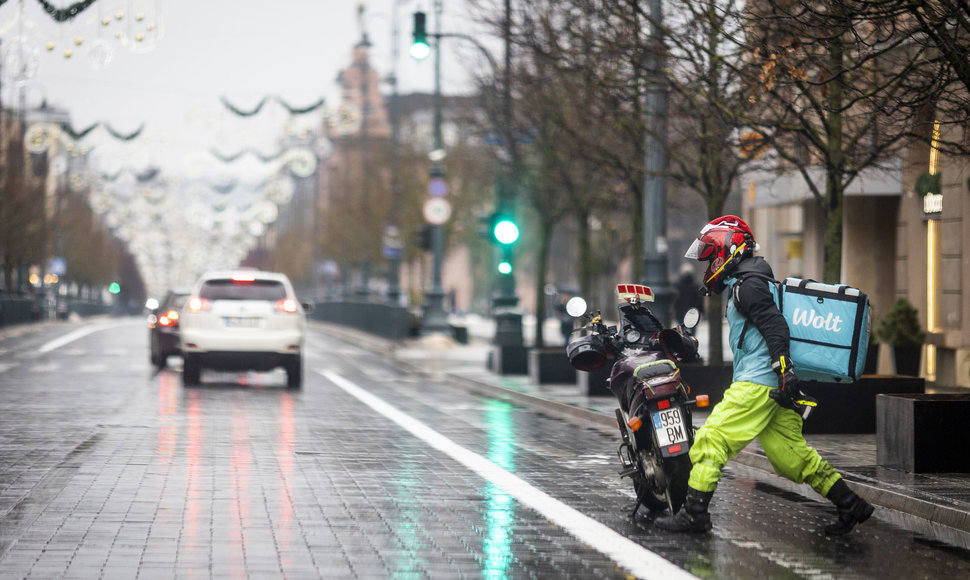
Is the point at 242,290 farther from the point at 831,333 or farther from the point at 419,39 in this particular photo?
the point at 831,333

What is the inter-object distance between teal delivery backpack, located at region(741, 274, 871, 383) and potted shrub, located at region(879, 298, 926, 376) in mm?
13919

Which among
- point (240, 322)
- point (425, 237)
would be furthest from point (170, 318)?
point (425, 237)

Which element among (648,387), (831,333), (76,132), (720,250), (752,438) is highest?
(76,132)

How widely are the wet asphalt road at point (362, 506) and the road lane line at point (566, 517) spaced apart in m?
0.02

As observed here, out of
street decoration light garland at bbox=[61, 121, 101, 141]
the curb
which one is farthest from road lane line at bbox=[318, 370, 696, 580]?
street decoration light garland at bbox=[61, 121, 101, 141]

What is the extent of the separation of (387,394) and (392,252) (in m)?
22.0

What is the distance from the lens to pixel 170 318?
26141mm

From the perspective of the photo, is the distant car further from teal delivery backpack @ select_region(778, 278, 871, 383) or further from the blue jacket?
teal delivery backpack @ select_region(778, 278, 871, 383)

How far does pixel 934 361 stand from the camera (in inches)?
897

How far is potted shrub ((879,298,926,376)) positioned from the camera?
71.8 ft

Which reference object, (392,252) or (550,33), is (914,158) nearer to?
(550,33)

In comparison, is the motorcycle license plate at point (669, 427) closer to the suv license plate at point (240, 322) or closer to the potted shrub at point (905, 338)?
the potted shrub at point (905, 338)

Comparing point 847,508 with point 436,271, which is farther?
point 436,271

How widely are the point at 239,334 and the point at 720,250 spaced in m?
14.4
